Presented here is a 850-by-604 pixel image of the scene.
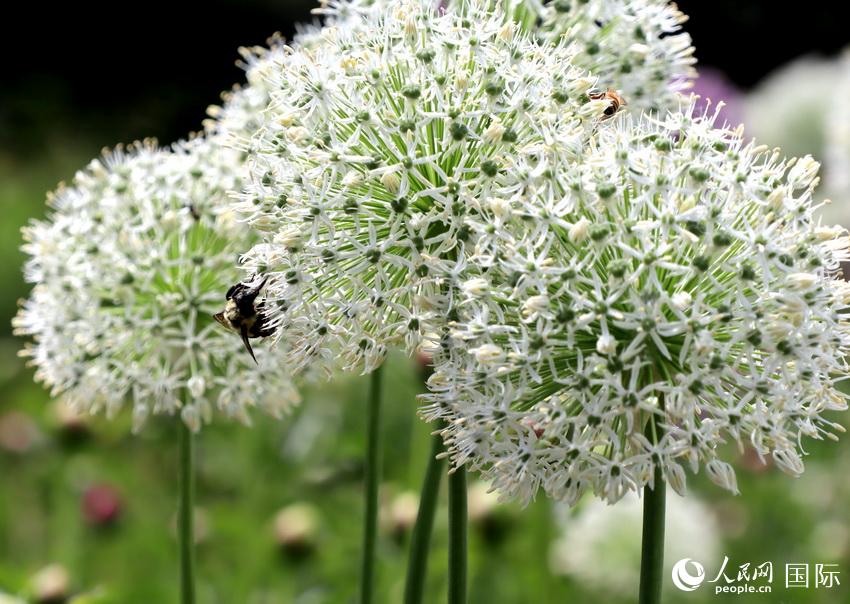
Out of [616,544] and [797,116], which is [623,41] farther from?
[797,116]

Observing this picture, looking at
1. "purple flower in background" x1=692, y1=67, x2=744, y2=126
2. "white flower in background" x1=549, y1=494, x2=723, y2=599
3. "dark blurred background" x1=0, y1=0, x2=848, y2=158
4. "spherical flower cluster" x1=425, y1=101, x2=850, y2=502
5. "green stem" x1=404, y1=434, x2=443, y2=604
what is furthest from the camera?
"dark blurred background" x1=0, y1=0, x2=848, y2=158

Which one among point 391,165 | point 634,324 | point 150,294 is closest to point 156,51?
point 150,294

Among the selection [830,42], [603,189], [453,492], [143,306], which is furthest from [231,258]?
[830,42]

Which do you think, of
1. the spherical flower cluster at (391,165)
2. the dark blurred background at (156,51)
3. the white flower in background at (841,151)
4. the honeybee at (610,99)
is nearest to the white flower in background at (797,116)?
the white flower in background at (841,151)

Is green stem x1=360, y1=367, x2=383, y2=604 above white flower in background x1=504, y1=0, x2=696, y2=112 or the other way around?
the other way around

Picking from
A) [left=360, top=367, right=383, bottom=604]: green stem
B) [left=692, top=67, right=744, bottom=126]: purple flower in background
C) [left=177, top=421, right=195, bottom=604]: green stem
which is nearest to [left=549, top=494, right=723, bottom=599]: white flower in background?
[left=360, top=367, right=383, bottom=604]: green stem

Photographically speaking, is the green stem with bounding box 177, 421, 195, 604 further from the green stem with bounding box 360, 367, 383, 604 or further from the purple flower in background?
the purple flower in background
